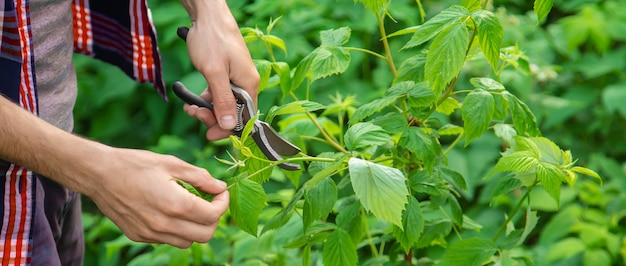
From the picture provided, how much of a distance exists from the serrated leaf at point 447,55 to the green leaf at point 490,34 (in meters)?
0.02

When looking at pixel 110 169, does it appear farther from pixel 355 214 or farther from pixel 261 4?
pixel 261 4

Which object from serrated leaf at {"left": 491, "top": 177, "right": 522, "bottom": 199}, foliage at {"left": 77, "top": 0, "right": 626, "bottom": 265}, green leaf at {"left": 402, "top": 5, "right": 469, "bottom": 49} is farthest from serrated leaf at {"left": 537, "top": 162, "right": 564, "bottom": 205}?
green leaf at {"left": 402, "top": 5, "right": 469, "bottom": 49}

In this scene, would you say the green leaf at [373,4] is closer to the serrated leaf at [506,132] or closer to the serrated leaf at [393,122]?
the serrated leaf at [393,122]

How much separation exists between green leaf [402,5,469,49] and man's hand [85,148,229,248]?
0.34 meters

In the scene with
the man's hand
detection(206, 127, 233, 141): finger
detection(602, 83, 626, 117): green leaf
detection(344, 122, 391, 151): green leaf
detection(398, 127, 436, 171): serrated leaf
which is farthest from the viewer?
detection(602, 83, 626, 117): green leaf

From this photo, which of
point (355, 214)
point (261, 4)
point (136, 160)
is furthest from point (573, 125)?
point (136, 160)

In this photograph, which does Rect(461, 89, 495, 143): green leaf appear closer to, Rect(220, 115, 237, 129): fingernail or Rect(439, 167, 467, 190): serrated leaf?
Rect(439, 167, 467, 190): serrated leaf

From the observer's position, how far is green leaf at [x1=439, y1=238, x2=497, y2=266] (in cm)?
136

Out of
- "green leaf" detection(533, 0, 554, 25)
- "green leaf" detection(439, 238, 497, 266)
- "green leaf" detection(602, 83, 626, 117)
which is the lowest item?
"green leaf" detection(602, 83, 626, 117)

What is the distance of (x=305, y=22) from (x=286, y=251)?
1.13 metres

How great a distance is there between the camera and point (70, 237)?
63.2 inches

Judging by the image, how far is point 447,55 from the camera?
1.15 meters

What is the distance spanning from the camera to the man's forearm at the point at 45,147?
3.40 feet

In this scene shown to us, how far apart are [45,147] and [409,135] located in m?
0.50
